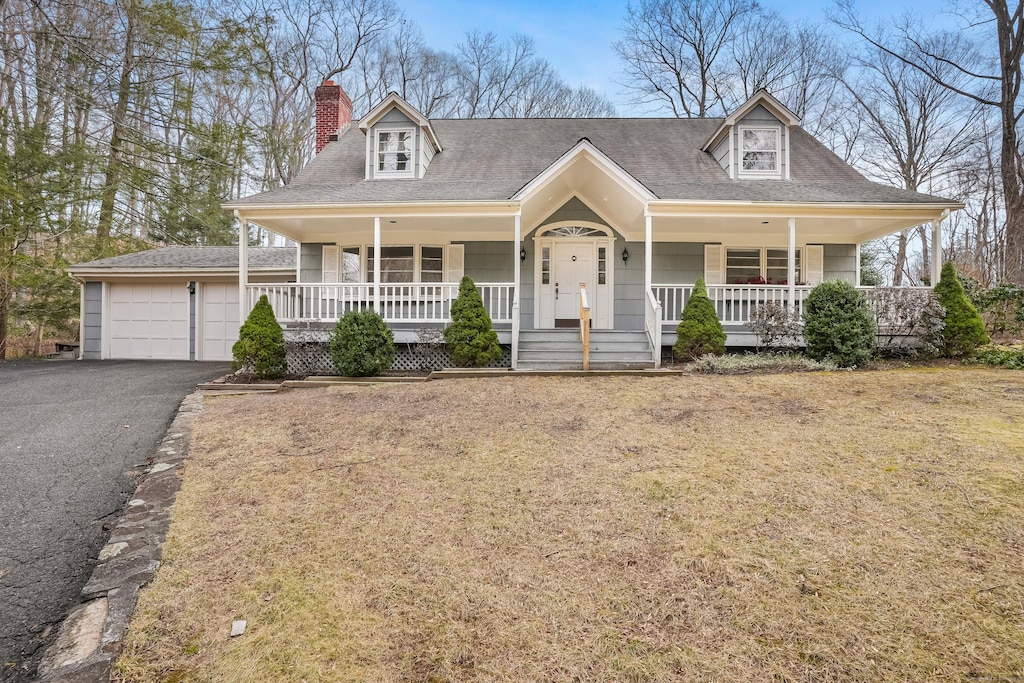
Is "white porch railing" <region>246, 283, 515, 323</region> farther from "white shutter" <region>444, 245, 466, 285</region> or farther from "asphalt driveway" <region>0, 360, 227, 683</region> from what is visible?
"asphalt driveway" <region>0, 360, 227, 683</region>

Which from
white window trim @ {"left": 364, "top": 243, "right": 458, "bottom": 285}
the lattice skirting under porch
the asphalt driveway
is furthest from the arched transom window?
the asphalt driveway

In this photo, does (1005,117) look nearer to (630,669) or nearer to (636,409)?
→ (636,409)

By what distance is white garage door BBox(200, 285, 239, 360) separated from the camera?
43.2 ft

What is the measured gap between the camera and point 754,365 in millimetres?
8227

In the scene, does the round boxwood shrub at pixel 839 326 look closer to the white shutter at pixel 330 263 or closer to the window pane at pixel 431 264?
the window pane at pixel 431 264

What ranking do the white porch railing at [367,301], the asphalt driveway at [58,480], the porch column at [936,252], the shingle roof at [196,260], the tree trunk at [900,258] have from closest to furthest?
the asphalt driveway at [58,480], the porch column at [936,252], the white porch railing at [367,301], the shingle roof at [196,260], the tree trunk at [900,258]

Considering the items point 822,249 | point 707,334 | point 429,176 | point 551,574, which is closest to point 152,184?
point 429,176

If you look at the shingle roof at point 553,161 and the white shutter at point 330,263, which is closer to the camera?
the shingle roof at point 553,161

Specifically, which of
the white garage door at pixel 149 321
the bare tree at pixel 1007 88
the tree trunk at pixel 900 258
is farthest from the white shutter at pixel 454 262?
the tree trunk at pixel 900 258

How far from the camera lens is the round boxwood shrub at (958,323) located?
8484 mm

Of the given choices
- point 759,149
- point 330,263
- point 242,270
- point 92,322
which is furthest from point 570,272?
point 92,322

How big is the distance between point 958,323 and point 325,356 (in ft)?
37.2

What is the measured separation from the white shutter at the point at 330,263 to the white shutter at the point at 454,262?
2613mm

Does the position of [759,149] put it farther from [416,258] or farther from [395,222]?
[395,222]
